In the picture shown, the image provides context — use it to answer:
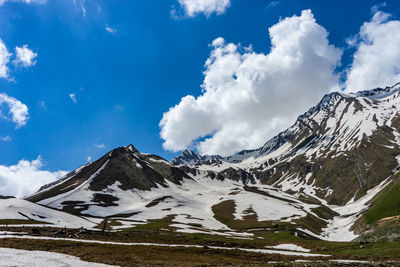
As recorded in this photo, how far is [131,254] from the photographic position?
34406 millimetres

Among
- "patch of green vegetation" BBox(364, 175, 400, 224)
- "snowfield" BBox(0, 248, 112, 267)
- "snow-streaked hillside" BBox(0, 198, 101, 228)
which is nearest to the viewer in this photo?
"snowfield" BBox(0, 248, 112, 267)

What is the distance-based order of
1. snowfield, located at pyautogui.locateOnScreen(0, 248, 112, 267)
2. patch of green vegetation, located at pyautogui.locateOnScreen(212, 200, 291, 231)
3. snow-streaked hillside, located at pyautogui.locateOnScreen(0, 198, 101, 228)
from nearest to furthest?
snowfield, located at pyautogui.locateOnScreen(0, 248, 112, 267)
snow-streaked hillside, located at pyautogui.locateOnScreen(0, 198, 101, 228)
patch of green vegetation, located at pyautogui.locateOnScreen(212, 200, 291, 231)

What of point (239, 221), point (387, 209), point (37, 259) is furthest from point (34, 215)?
point (387, 209)

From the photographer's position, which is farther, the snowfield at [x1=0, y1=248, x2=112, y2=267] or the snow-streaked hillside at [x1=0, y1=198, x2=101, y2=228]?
the snow-streaked hillside at [x1=0, y1=198, x2=101, y2=228]

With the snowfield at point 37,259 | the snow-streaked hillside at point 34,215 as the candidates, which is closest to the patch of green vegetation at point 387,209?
the snowfield at point 37,259

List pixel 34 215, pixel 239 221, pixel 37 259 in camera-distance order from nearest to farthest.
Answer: pixel 37 259 → pixel 34 215 → pixel 239 221

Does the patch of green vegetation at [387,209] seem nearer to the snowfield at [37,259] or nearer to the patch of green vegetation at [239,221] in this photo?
the patch of green vegetation at [239,221]

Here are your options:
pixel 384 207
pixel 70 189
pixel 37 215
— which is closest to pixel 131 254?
pixel 37 215

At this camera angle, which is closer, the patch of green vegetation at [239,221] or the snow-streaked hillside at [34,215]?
the snow-streaked hillside at [34,215]

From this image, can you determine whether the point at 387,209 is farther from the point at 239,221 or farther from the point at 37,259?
the point at 37,259

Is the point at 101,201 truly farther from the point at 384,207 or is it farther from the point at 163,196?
the point at 384,207

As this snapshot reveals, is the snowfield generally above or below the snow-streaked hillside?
below

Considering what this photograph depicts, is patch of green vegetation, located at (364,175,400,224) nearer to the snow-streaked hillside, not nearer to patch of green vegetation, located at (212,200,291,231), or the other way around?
patch of green vegetation, located at (212,200,291,231)

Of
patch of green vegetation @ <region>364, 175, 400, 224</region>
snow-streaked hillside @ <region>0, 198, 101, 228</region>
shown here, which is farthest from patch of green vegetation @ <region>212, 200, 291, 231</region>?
snow-streaked hillside @ <region>0, 198, 101, 228</region>
